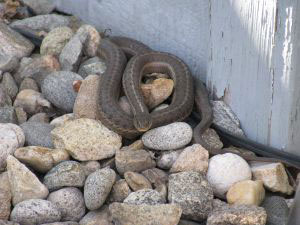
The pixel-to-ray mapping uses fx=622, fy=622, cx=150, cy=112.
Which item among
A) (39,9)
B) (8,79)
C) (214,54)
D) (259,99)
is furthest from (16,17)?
(259,99)

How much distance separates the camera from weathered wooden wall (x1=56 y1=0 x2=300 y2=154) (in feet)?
12.1

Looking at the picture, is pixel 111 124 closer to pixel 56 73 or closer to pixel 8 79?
pixel 56 73

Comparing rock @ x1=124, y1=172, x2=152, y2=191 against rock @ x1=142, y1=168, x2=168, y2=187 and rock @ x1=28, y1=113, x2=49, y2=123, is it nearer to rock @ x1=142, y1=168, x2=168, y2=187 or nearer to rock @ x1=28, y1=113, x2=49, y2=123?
rock @ x1=142, y1=168, x2=168, y2=187

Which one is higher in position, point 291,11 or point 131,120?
point 291,11

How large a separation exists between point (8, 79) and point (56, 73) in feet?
1.37

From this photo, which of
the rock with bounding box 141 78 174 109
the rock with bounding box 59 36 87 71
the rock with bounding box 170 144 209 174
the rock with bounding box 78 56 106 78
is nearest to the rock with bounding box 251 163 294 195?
the rock with bounding box 170 144 209 174

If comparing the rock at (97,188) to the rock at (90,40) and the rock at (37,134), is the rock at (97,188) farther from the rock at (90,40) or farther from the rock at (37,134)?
the rock at (90,40)

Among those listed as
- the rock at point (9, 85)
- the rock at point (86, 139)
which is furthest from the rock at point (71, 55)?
the rock at point (86, 139)

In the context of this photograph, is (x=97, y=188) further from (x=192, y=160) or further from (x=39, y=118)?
(x=39, y=118)

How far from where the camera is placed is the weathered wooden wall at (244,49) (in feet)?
12.1

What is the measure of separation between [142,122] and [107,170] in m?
0.54

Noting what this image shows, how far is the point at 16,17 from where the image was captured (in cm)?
580

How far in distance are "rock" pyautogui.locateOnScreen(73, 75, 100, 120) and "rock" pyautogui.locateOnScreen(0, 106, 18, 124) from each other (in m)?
0.42

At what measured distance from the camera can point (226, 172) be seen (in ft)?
12.1
